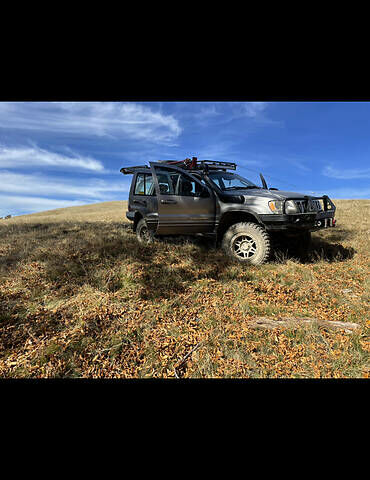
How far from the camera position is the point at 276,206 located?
14.0 ft

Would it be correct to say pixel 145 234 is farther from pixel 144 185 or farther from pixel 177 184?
pixel 177 184

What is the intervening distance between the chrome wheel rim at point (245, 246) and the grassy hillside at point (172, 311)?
0.39 meters

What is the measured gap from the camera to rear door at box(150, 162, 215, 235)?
4.94 m

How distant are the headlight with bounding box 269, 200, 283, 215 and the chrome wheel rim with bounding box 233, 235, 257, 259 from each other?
75 centimetres

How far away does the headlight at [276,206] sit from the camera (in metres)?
4.23

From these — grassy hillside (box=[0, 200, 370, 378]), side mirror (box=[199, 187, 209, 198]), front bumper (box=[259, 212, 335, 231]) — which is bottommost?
grassy hillside (box=[0, 200, 370, 378])

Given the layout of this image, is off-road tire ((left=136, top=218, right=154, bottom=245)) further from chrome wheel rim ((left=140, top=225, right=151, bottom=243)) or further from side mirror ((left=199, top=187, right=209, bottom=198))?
side mirror ((left=199, top=187, right=209, bottom=198))

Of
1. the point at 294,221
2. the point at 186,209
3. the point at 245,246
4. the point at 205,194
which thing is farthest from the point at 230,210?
the point at 294,221

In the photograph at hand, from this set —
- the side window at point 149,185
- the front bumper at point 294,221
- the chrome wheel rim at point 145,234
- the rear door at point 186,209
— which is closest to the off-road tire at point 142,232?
the chrome wheel rim at point 145,234

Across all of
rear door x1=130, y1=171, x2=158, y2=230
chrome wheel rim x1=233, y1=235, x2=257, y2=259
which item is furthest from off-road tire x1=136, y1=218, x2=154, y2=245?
chrome wheel rim x1=233, y1=235, x2=257, y2=259

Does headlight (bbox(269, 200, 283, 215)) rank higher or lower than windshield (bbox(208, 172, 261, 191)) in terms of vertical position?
lower
